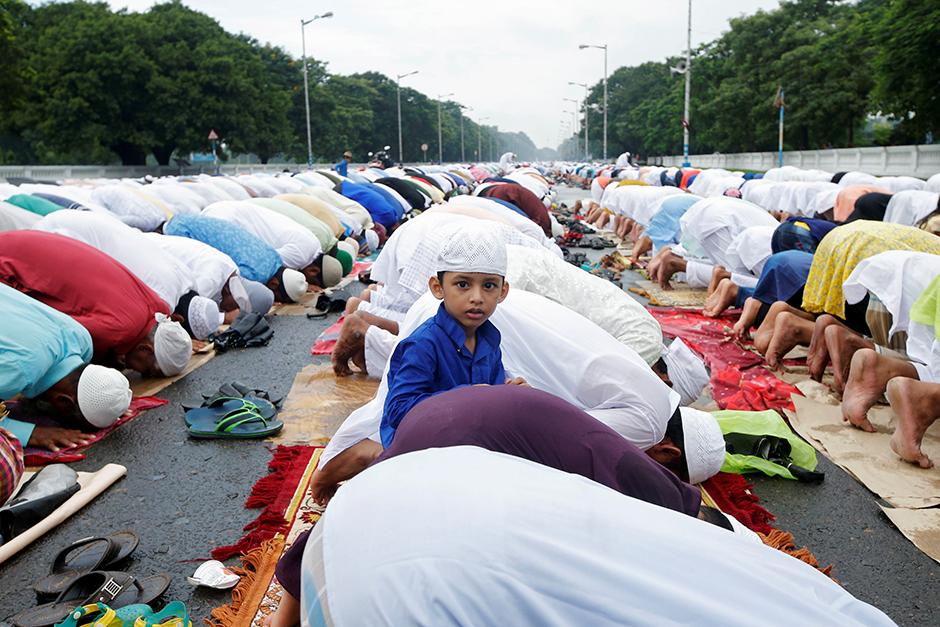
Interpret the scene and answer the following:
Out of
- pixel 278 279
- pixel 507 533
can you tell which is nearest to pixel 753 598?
pixel 507 533

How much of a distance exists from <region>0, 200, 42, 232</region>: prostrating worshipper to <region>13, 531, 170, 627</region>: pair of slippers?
14.1 ft

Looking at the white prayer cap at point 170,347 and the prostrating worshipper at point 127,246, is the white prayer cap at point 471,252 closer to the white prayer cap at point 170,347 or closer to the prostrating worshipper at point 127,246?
the white prayer cap at point 170,347

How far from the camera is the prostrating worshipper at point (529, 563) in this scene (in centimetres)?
121

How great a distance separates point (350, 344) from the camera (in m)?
5.63

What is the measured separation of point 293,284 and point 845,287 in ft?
17.3

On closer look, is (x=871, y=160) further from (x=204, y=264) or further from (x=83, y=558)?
(x=83, y=558)

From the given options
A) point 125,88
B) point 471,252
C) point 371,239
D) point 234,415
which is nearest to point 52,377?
point 234,415

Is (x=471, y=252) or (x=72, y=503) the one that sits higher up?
(x=471, y=252)

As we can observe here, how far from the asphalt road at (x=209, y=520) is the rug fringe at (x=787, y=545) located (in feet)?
0.19

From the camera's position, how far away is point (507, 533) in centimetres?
124

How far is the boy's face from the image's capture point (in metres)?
2.97

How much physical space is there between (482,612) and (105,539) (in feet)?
7.64

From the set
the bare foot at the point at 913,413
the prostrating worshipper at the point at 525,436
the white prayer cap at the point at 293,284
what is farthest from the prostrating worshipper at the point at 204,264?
the prostrating worshipper at the point at 525,436

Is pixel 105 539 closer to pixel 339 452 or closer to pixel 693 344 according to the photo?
pixel 339 452
